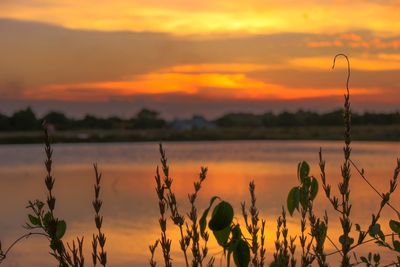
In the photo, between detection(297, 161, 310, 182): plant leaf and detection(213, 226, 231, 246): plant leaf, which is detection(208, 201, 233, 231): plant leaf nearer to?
detection(213, 226, 231, 246): plant leaf

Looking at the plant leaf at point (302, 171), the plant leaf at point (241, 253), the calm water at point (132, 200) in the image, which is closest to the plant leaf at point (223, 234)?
the plant leaf at point (241, 253)

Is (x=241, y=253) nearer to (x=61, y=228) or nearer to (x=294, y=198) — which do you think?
(x=294, y=198)

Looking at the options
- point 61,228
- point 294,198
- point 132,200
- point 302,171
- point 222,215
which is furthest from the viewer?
point 132,200

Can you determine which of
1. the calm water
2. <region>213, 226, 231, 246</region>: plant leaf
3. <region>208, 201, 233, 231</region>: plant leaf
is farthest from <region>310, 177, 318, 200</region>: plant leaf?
the calm water

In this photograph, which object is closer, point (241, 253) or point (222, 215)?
point (222, 215)

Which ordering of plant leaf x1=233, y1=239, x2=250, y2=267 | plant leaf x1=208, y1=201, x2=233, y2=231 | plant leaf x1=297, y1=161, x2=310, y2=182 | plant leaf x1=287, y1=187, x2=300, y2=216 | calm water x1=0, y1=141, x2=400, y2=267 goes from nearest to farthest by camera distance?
plant leaf x1=208, y1=201, x2=233, y2=231, plant leaf x1=233, y1=239, x2=250, y2=267, plant leaf x1=287, y1=187, x2=300, y2=216, plant leaf x1=297, y1=161, x2=310, y2=182, calm water x1=0, y1=141, x2=400, y2=267

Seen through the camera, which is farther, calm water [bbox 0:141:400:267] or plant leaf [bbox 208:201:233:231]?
calm water [bbox 0:141:400:267]

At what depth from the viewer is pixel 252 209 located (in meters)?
4.12


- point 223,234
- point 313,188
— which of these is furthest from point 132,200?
point 223,234

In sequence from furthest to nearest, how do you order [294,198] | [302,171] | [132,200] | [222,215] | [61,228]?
[132,200] → [302,171] → [294,198] → [61,228] → [222,215]

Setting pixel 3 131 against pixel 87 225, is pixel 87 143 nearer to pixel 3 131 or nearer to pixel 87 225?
pixel 3 131

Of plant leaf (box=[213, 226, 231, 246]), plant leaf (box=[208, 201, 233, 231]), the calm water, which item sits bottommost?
the calm water

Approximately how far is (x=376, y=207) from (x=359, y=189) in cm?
623

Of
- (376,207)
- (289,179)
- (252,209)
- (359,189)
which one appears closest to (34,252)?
(376,207)
